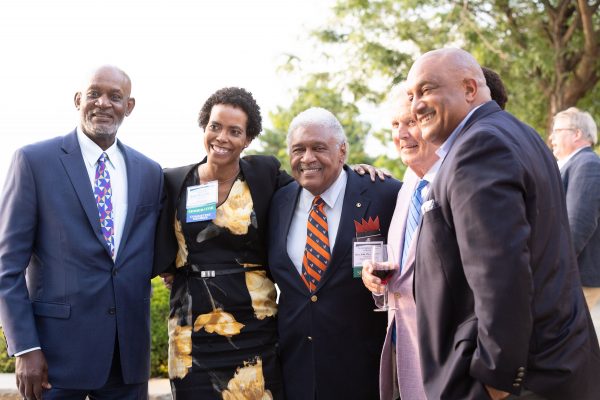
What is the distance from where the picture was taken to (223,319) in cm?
422

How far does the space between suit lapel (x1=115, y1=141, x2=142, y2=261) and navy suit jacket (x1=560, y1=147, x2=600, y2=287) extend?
3.58 m

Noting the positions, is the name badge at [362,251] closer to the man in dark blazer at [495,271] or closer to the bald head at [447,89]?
the man in dark blazer at [495,271]

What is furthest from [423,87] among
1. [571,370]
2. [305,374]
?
[305,374]

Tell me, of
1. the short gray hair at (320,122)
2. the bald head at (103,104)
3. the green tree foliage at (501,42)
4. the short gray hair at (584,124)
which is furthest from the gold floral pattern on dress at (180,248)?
the green tree foliage at (501,42)

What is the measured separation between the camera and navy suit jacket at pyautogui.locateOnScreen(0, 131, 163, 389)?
380 cm

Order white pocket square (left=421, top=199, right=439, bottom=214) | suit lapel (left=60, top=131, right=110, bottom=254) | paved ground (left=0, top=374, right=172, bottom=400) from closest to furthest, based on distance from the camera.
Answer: white pocket square (left=421, top=199, right=439, bottom=214)
suit lapel (left=60, top=131, right=110, bottom=254)
paved ground (left=0, top=374, right=172, bottom=400)

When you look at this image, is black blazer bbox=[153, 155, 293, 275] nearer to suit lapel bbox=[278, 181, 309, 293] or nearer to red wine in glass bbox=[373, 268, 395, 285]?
suit lapel bbox=[278, 181, 309, 293]

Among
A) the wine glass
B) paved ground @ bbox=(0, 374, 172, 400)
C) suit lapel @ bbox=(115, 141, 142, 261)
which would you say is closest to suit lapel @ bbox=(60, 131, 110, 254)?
suit lapel @ bbox=(115, 141, 142, 261)

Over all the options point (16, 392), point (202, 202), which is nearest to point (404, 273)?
point (202, 202)

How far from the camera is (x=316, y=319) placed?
13.1 ft

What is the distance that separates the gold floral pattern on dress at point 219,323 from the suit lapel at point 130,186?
64 centimetres

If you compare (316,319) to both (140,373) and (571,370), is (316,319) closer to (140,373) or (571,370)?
(140,373)

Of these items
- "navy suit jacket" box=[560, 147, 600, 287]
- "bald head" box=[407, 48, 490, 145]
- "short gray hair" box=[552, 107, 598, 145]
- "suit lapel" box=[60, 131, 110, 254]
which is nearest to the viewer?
"bald head" box=[407, 48, 490, 145]

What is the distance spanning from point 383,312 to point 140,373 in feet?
4.88
